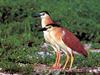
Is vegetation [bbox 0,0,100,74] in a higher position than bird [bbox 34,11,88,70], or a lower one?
lower

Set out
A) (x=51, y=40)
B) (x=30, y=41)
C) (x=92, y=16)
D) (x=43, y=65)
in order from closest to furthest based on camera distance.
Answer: (x=51, y=40), (x=43, y=65), (x=30, y=41), (x=92, y=16)

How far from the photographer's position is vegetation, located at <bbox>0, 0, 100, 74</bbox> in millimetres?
14841

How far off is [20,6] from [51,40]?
7057mm

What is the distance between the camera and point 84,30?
17.3 metres

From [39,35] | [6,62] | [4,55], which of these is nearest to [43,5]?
[39,35]

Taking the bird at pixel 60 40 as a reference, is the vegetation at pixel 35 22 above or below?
below

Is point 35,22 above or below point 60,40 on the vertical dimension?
below

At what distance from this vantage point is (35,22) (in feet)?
57.0

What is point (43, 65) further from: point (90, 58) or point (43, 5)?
point (43, 5)

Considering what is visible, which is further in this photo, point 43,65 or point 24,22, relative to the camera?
point 24,22

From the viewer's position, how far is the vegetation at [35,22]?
1484cm

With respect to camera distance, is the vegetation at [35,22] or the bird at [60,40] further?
the vegetation at [35,22]

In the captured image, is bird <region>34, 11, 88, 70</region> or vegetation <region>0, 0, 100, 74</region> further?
vegetation <region>0, 0, 100, 74</region>

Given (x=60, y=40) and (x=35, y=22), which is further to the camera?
(x=35, y=22)
